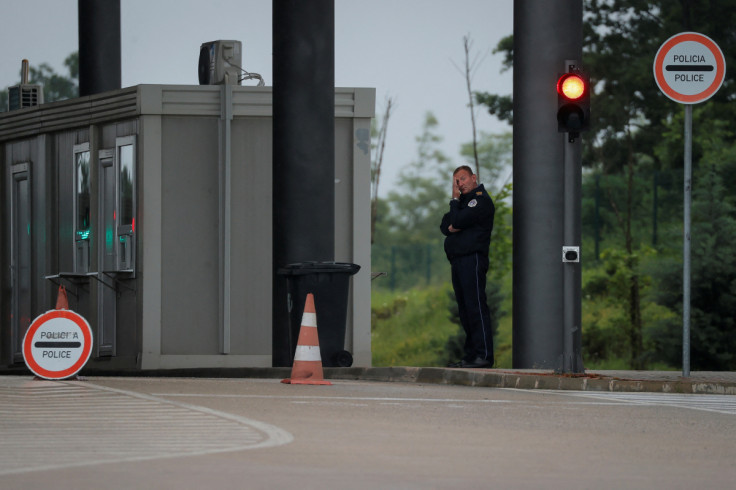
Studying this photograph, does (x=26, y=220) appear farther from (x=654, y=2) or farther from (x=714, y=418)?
(x=654, y=2)

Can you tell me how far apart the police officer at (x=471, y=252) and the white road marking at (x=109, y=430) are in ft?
14.7

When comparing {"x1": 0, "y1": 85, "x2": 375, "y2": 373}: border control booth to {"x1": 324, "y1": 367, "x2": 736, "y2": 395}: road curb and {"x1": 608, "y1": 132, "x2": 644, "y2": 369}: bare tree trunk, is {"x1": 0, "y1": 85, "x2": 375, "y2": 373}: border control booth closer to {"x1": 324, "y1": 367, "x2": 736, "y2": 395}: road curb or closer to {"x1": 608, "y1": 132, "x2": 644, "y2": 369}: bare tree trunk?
{"x1": 324, "y1": 367, "x2": 736, "y2": 395}: road curb

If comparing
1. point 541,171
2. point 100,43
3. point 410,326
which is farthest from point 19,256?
point 410,326

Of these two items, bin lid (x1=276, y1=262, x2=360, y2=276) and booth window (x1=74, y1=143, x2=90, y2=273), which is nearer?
bin lid (x1=276, y1=262, x2=360, y2=276)

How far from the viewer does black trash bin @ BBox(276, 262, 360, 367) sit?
18.2 meters

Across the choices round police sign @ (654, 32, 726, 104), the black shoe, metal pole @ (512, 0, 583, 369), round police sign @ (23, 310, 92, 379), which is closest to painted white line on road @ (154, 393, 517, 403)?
round police sign @ (23, 310, 92, 379)

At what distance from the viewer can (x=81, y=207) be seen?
22312mm

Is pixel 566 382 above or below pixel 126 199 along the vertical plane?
below

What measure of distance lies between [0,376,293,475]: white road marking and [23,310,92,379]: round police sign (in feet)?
5.82

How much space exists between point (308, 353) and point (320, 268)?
336 cm

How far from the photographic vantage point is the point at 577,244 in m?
15.5

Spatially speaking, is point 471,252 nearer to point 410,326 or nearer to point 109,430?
point 109,430

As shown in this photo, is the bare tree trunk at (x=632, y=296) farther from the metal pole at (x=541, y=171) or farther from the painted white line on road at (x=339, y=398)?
the painted white line on road at (x=339, y=398)

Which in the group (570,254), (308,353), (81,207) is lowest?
(308,353)
